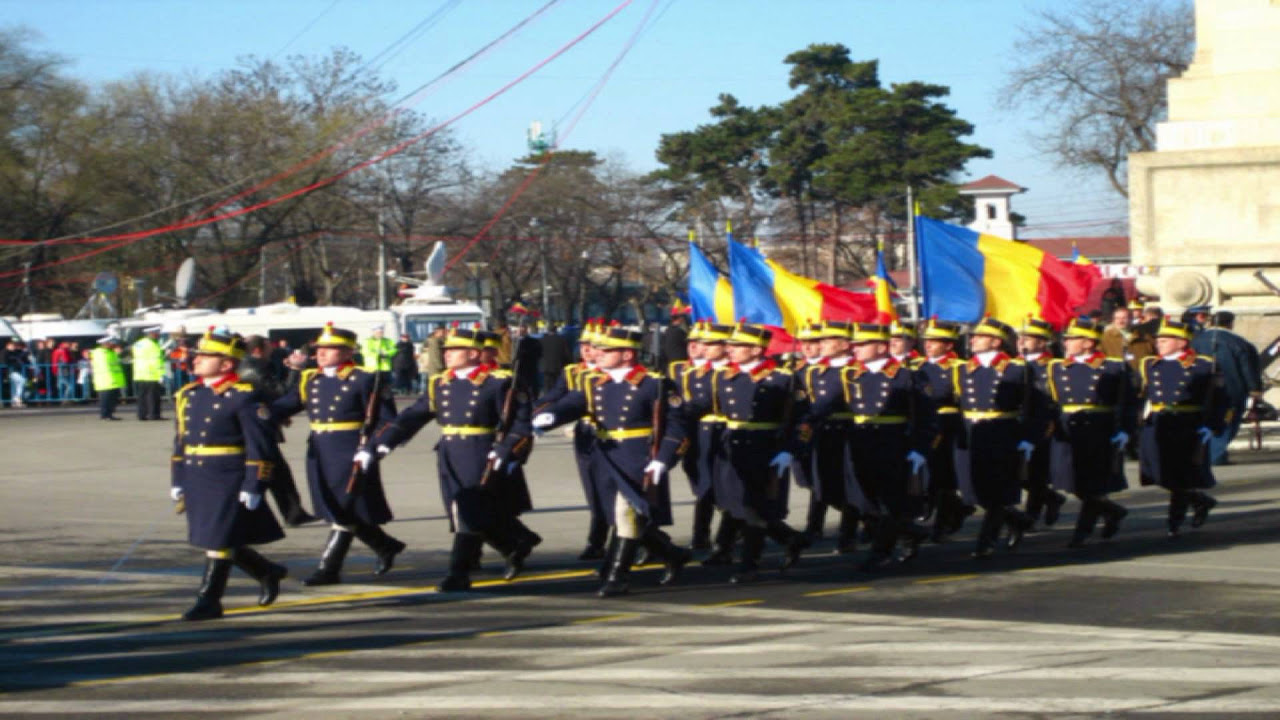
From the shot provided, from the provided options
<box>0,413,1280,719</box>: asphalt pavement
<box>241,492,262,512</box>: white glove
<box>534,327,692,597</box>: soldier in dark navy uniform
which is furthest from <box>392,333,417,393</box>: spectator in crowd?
<box>241,492,262,512</box>: white glove

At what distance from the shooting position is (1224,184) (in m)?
20.7

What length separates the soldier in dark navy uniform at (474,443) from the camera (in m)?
10.7

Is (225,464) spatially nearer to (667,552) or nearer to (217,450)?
(217,450)

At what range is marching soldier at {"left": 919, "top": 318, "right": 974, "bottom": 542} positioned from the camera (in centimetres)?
1309

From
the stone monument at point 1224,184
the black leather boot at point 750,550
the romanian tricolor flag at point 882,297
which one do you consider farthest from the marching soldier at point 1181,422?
the stone monument at point 1224,184

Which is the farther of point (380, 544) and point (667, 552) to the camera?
point (380, 544)

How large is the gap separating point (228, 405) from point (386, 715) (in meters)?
3.59

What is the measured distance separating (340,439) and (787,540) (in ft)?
10.00

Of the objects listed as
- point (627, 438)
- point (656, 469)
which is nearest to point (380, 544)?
point (627, 438)

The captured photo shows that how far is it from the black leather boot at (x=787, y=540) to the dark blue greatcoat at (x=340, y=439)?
2537 millimetres

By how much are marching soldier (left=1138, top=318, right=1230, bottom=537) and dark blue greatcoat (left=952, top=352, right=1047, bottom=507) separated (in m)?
1.37

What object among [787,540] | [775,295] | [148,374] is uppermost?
[775,295]

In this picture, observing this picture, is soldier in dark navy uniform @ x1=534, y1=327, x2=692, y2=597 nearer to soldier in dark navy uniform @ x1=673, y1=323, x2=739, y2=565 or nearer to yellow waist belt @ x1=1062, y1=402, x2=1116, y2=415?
soldier in dark navy uniform @ x1=673, y1=323, x2=739, y2=565

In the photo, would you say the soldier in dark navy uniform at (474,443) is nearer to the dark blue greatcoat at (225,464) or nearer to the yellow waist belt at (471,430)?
the yellow waist belt at (471,430)
